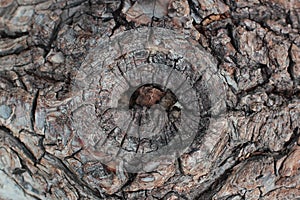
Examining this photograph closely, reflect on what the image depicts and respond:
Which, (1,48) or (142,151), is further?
(1,48)

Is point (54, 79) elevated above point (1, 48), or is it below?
below

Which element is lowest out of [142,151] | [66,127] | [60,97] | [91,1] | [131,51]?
[142,151]

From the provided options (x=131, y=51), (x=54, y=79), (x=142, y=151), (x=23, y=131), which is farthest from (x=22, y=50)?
(x=142, y=151)

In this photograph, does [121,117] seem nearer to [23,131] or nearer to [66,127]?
[66,127]
